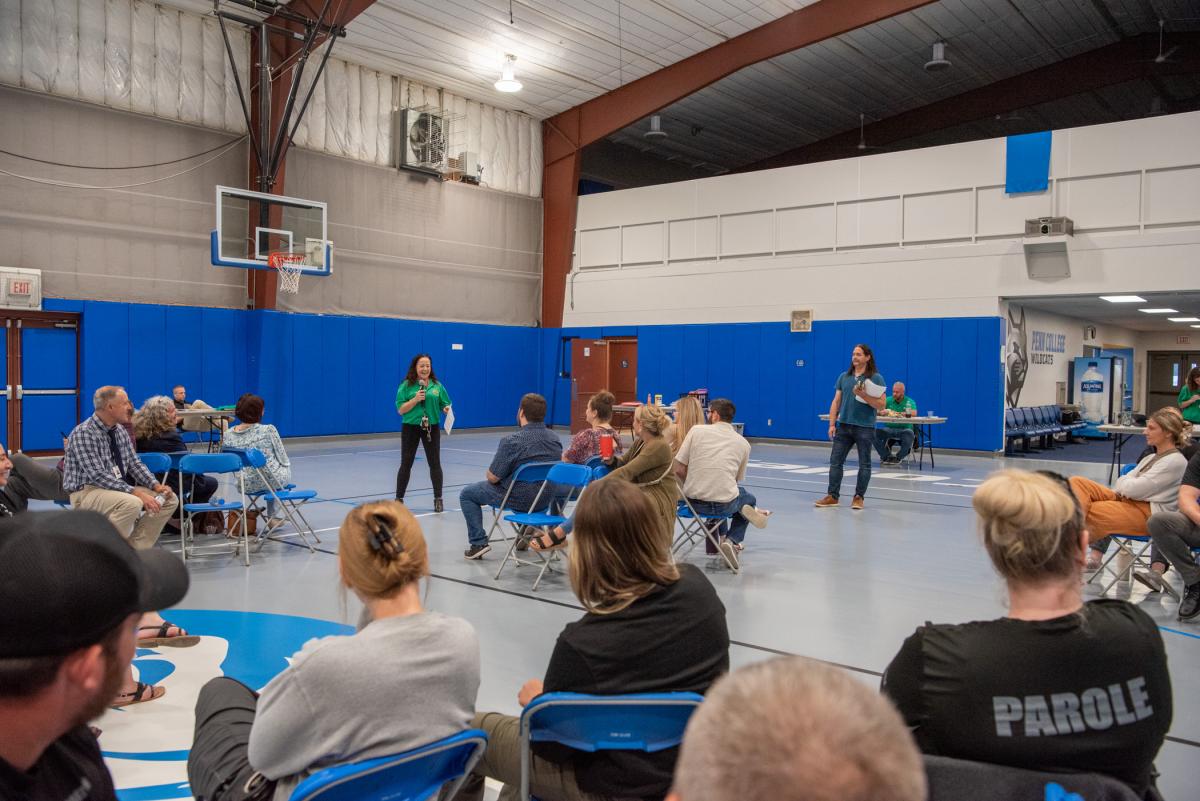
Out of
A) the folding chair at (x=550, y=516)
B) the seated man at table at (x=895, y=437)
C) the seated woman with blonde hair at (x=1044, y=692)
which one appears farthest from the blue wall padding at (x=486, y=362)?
the seated woman with blonde hair at (x=1044, y=692)

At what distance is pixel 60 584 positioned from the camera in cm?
93

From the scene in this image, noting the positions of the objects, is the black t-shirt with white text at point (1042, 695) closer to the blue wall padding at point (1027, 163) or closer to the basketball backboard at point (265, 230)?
the basketball backboard at point (265, 230)

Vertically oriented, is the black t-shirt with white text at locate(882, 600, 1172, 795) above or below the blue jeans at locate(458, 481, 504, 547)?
above

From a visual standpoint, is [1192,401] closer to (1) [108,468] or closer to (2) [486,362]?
(1) [108,468]

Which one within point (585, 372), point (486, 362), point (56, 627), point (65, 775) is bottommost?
point (65, 775)

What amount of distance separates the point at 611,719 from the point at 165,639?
10.9 feet

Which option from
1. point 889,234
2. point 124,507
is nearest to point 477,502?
point 124,507

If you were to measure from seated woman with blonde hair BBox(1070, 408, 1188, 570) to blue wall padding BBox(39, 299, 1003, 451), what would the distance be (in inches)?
405

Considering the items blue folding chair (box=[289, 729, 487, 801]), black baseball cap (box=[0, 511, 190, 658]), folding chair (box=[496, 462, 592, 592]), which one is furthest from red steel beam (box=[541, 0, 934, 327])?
black baseball cap (box=[0, 511, 190, 658])

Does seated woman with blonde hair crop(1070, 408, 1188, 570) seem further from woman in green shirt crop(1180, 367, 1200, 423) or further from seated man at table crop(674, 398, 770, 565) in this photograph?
woman in green shirt crop(1180, 367, 1200, 423)

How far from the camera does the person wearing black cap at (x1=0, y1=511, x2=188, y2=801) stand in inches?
36.2

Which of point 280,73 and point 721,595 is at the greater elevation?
point 280,73

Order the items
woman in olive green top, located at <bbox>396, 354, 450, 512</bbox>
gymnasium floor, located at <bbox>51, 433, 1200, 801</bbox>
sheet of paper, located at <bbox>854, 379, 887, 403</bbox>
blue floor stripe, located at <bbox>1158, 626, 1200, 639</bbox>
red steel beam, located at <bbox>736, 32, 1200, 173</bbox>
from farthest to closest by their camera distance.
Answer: red steel beam, located at <bbox>736, 32, 1200, 173</bbox> < sheet of paper, located at <bbox>854, 379, 887, 403</bbox> < woman in olive green top, located at <bbox>396, 354, 450, 512</bbox> < blue floor stripe, located at <bbox>1158, 626, 1200, 639</bbox> < gymnasium floor, located at <bbox>51, 433, 1200, 801</bbox>

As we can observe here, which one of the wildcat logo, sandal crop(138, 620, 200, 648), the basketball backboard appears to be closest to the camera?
the wildcat logo
